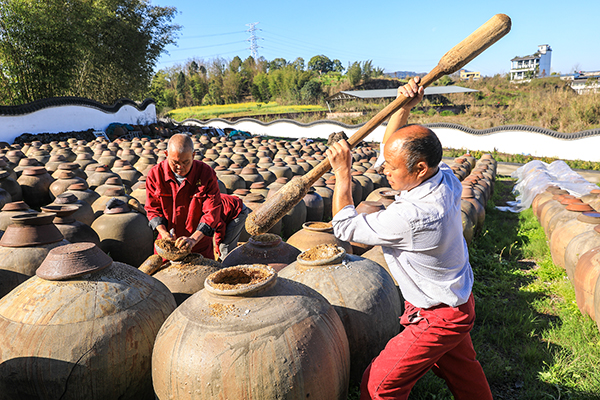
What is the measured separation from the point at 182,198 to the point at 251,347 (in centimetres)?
233

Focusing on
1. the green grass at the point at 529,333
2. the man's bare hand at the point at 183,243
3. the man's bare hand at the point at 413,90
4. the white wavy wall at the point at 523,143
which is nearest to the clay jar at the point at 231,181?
the green grass at the point at 529,333

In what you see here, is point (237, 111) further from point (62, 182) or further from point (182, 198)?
point (182, 198)

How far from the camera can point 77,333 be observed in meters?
2.31

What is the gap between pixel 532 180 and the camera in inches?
438

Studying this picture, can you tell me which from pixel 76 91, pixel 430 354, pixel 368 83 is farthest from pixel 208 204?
pixel 368 83

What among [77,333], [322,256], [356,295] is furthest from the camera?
[322,256]

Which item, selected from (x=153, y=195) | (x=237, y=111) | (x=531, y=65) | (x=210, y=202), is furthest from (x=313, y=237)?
(x=531, y=65)

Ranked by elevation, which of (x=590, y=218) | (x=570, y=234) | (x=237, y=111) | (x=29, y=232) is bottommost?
(x=570, y=234)

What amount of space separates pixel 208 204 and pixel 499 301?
373 centimetres

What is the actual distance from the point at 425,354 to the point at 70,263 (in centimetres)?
221

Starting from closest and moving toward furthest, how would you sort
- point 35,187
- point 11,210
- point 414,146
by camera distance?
point 414,146 → point 11,210 → point 35,187

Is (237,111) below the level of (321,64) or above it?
below

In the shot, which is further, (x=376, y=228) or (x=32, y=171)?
(x=32, y=171)

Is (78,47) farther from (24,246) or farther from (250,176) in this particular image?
(24,246)
